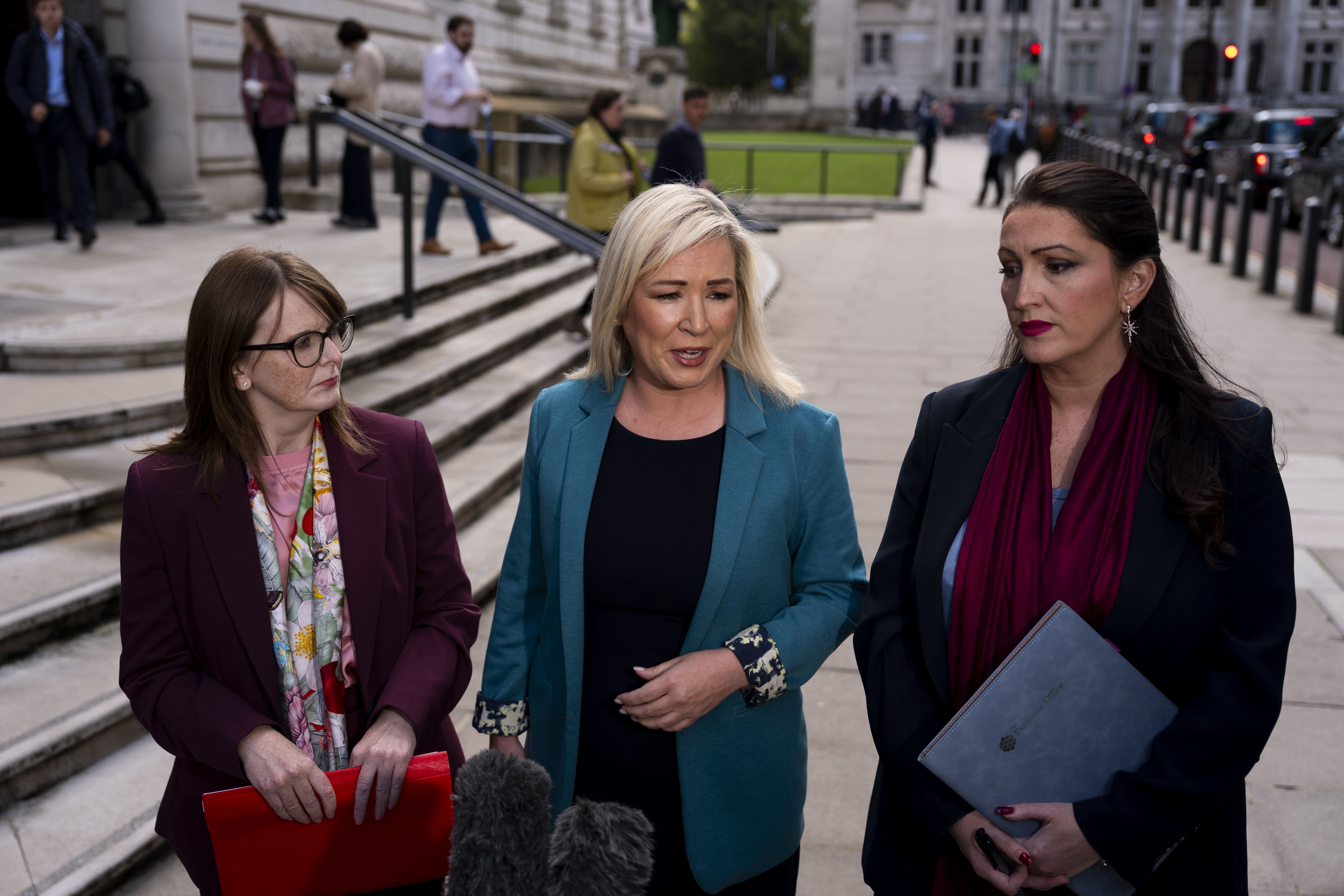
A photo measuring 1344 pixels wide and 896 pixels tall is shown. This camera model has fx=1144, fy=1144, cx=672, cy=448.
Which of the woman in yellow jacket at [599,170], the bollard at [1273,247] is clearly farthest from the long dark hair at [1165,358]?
the bollard at [1273,247]

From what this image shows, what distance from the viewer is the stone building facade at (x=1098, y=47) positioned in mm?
76312

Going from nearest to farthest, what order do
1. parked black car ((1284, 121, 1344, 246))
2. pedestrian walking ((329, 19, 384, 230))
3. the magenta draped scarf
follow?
1. the magenta draped scarf
2. pedestrian walking ((329, 19, 384, 230))
3. parked black car ((1284, 121, 1344, 246))

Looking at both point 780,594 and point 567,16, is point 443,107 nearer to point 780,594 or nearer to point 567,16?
point 780,594

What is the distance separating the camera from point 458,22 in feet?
34.3

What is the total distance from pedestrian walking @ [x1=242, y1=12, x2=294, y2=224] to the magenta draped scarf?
34.7ft

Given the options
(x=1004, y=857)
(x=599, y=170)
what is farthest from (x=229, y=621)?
(x=599, y=170)

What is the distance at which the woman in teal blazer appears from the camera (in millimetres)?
2115

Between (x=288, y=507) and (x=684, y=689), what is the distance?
2.59 feet

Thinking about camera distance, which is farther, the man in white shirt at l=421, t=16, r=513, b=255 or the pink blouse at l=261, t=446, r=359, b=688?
the man in white shirt at l=421, t=16, r=513, b=255

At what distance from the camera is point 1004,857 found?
1.95 meters

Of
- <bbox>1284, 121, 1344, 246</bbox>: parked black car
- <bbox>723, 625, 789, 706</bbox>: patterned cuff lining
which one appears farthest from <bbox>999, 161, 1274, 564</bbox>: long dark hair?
<bbox>1284, 121, 1344, 246</bbox>: parked black car

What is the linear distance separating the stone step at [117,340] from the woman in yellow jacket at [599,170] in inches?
67.8

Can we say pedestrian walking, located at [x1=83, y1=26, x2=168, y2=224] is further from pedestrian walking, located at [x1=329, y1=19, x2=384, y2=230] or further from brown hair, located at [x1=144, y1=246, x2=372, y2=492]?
brown hair, located at [x1=144, y1=246, x2=372, y2=492]

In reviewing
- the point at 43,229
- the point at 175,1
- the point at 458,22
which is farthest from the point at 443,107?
the point at 43,229
